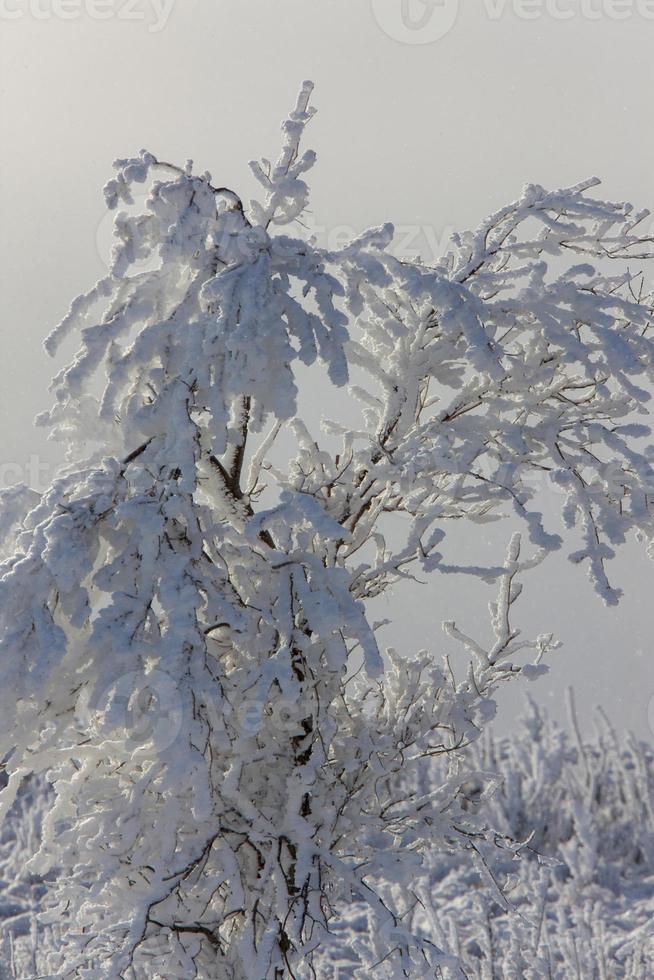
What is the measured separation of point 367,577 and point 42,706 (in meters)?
1.62

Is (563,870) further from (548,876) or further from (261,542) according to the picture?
(261,542)

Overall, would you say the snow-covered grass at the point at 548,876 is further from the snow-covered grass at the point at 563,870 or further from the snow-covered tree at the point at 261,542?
the snow-covered tree at the point at 261,542

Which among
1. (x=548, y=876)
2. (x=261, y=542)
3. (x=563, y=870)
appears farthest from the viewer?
(x=563, y=870)

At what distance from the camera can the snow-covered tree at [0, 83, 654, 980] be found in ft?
11.4

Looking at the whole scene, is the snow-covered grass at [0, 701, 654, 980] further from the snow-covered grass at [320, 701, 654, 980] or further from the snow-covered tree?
the snow-covered tree

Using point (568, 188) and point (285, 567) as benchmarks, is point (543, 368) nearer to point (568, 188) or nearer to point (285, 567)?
point (568, 188)

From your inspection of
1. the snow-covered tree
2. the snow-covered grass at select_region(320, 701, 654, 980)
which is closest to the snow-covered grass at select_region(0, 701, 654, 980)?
the snow-covered grass at select_region(320, 701, 654, 980)

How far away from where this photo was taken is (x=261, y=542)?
158 inches

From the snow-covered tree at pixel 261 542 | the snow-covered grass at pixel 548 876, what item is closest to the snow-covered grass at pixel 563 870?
the snow-covered grass at pixel 548 876

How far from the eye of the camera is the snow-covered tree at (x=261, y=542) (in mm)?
3469

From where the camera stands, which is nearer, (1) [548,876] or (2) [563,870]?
(1) [548,876]

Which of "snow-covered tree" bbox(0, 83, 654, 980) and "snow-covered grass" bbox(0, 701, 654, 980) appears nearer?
"snow-covered tree" bbox(0, 83, 654, 980)

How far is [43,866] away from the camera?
4.27 metres

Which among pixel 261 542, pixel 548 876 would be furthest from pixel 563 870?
pixel 261 542
